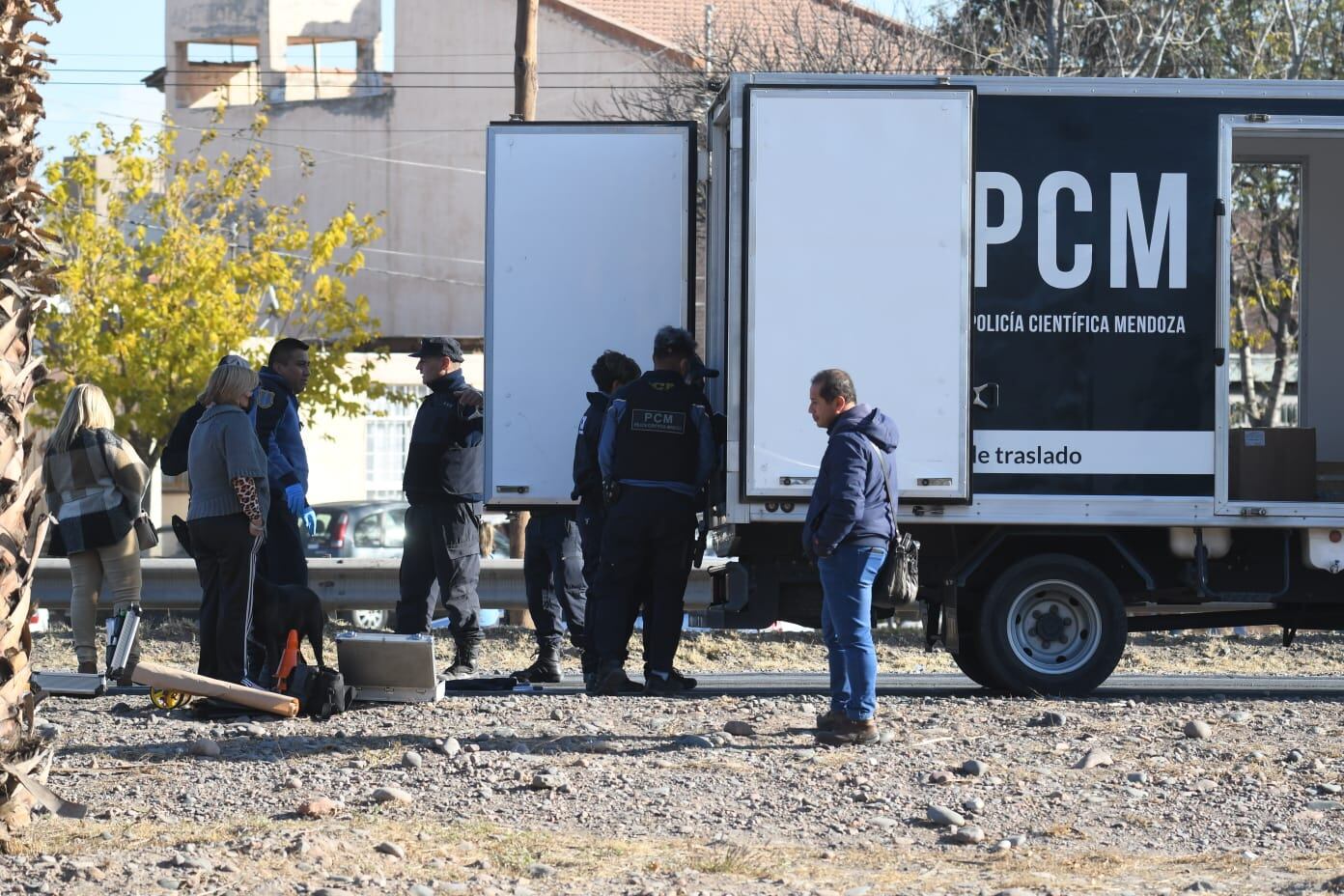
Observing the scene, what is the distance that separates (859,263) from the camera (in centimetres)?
934

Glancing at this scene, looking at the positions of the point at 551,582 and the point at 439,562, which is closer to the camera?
the point at 439,562

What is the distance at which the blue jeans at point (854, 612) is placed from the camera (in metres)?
7.84

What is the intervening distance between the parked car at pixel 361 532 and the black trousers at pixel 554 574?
1100cm

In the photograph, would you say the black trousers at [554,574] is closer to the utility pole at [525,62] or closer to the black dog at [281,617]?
the black dog at [281,617]

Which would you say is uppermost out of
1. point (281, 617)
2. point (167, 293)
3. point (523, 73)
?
point (523, 73)

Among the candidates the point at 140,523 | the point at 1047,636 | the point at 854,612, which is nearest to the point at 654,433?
the point at 854,612

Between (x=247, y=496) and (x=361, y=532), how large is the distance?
13.5 m

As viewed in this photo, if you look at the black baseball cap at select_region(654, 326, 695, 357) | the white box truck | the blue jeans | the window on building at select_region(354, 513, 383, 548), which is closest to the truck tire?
the white box truck

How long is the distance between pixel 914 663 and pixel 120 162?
55.0ft

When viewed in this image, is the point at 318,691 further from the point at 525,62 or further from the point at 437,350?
→ the point at 525,62

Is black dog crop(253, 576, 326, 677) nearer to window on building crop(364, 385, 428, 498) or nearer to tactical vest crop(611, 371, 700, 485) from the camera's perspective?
tactical vest crop(611, 371, 700, 485)

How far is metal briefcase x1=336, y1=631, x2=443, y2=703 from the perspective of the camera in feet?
29.0

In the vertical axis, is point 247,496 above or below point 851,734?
above

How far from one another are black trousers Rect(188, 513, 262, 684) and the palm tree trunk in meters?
2.76
